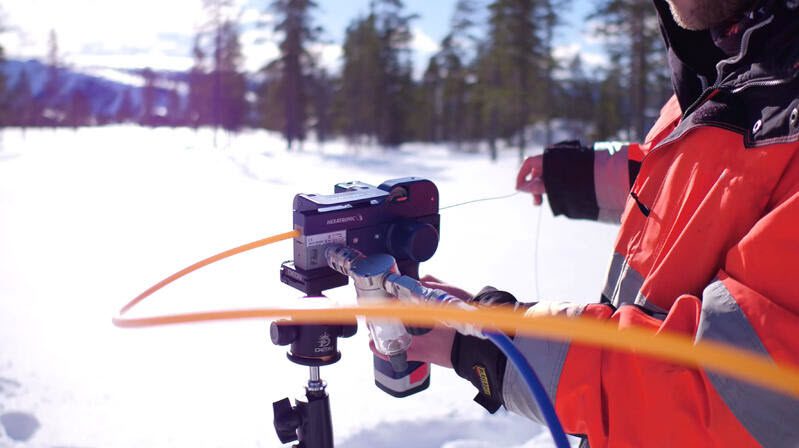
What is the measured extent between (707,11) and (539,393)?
1026 mm

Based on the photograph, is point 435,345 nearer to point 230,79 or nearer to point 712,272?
point 712,272

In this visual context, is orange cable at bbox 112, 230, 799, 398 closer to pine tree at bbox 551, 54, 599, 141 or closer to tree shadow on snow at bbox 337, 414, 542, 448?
tree shadow on snow at bbox 337, 414, 542, 448

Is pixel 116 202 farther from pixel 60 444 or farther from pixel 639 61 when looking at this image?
pixel 639 61

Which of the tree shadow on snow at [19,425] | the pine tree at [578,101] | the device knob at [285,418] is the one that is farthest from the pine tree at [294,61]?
the device knob at [285,418]

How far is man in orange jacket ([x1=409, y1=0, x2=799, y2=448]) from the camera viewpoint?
0.94 metres

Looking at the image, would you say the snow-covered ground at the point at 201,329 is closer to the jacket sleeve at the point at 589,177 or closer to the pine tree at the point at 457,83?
the jacket sleeve at the point at 589,177

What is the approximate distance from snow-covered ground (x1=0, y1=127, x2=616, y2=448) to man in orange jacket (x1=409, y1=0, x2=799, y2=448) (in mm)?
559

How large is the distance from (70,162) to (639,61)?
18.9 m

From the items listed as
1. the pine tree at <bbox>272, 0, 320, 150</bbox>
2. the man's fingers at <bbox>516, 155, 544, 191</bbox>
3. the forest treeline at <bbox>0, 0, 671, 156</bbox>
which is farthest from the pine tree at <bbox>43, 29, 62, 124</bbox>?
the man's fingers at <bbox>516, 155, 544, 191</bbox>

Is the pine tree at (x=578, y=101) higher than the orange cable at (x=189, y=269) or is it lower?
higher

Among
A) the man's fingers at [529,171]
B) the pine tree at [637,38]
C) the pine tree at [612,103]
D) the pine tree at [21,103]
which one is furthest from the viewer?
the pine tree at [21,103]

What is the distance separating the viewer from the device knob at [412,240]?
1272 millimetres

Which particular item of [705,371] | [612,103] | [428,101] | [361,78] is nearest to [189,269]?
[705,371]

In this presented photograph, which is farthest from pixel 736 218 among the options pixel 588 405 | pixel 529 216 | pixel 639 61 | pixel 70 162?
pixel 639 61
